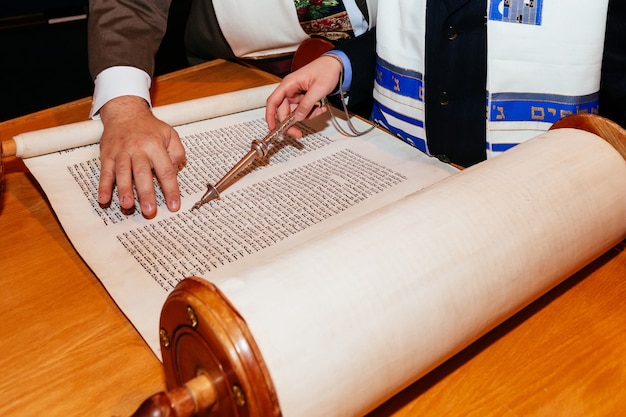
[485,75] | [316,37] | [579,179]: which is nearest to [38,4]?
[316,37]

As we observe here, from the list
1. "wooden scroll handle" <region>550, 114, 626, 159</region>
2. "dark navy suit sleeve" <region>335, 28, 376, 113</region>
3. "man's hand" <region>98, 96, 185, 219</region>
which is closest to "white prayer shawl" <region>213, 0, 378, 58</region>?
"dark navy suit sleeve" <region>335, 28, 376, 113</region>

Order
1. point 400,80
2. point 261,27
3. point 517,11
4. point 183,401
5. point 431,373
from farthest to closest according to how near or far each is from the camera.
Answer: point 261,27
point 400,80
point 517,11
point 431,373
point 183,401

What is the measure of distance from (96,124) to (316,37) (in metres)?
0.49

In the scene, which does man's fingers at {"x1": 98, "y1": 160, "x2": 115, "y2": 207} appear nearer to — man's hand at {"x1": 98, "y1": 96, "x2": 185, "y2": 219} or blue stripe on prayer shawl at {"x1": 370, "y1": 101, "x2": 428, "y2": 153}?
man's hand at {"x1": 98, "y1": 96, "x2": 185, "y2": 219}

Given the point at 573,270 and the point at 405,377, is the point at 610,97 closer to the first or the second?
the point at 573,270

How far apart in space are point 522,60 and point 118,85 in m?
0.66

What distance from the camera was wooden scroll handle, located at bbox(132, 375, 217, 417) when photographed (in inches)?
16.0

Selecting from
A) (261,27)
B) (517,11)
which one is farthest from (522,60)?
(261,27)

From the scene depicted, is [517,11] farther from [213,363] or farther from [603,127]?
[213,363]

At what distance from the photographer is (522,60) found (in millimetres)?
804

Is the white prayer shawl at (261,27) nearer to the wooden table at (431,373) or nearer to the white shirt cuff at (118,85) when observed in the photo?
the white shirt cuff at (118,85)

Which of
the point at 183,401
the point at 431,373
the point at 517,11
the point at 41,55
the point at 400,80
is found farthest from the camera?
the point at 41,55

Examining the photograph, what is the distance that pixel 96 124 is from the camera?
0.95 meters

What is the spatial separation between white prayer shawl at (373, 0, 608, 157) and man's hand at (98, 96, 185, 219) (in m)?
0.37
